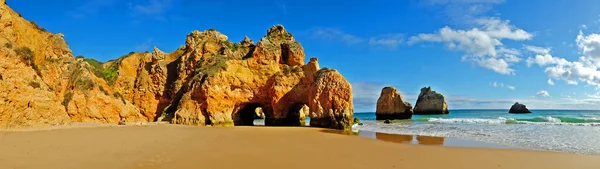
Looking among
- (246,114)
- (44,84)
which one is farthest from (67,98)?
(246,114)

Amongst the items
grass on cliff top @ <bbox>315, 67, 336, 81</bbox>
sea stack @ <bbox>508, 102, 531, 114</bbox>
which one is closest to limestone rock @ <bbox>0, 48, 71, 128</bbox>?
grass on cliff top @ <bbox>315, 67, 336, 81</bbox>

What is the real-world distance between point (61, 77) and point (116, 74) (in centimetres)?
1027

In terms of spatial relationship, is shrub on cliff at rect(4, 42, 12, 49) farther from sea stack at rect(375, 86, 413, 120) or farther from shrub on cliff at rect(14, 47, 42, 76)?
sea stack at rect(375, 86, 413, 120)

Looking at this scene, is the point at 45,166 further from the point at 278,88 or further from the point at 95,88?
the point at 278,88

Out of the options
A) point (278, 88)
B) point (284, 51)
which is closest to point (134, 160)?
point (278, 88)

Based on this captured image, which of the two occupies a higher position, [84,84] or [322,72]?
[322,72]

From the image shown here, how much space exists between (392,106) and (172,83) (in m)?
37.4

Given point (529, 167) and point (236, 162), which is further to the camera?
point (529, 167)

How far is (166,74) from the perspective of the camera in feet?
105

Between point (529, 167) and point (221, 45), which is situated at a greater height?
point (221, 45)

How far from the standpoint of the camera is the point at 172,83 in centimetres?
3150

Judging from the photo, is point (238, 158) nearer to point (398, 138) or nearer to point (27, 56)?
point (398, 138)

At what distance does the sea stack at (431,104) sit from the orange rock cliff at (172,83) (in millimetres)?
49624

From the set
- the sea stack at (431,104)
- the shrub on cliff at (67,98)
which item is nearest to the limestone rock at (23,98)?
the shrub on cliff at (67,98)
